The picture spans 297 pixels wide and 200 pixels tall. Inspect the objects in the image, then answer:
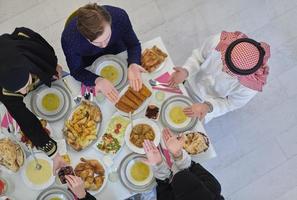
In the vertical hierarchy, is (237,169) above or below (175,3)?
below

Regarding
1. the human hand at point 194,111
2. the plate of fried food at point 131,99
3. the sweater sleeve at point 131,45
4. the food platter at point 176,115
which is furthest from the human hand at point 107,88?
the human hand at point 194,111

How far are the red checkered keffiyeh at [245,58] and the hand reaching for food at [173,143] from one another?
0.43m

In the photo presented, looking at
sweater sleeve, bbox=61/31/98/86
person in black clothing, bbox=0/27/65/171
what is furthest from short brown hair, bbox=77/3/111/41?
person in black clothing, bbox=0/27/65/171

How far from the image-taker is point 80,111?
2084 mm

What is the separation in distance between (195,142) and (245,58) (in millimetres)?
523

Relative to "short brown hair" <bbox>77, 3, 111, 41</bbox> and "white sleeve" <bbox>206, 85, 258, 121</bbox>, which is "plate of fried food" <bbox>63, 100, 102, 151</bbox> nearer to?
"short brown hair" <bbox>77, 3, 111, 41</bbox>

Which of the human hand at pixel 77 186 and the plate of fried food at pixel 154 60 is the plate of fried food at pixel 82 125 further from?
the plate of fried food at pixel 154 60

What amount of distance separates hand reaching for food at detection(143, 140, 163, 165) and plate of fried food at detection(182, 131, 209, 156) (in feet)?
0.58

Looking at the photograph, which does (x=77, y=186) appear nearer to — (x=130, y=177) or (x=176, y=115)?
(x=130, y=177)

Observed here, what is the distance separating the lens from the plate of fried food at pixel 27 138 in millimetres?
2074

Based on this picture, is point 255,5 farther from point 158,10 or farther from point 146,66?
point 146,66

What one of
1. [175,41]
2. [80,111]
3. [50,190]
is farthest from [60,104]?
[175,41]

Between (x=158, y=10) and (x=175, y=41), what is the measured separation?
30 cm

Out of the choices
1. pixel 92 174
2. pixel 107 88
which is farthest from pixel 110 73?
pixel 92 174
